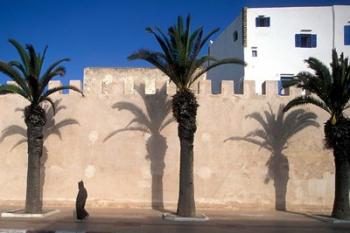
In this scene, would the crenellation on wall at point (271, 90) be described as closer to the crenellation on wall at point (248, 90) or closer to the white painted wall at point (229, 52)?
the crenellation on wall at point (248, 90)

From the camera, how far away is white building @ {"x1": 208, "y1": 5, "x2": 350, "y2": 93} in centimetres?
3612

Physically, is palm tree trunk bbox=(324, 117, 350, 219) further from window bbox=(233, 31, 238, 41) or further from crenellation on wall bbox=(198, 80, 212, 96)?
window bbox=(233, 31, 238, 41)

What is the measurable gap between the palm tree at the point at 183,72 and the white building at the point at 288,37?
17783 millimetres

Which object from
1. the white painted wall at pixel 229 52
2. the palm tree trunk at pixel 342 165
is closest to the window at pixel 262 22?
the white painted wall at pixel 229 52

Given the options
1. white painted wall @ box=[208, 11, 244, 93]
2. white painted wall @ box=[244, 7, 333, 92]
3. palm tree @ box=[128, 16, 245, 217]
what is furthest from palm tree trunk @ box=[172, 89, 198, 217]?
white painted wall @ box=[244, 7, 333, 92]

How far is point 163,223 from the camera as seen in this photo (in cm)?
1695

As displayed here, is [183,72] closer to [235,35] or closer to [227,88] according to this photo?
[227,88]

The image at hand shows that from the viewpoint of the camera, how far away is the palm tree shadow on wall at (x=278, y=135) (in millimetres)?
21406

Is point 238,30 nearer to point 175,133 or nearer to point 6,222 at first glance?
point 175,133

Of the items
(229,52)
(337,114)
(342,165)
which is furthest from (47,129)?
(229,52)

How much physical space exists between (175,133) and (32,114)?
6039mm

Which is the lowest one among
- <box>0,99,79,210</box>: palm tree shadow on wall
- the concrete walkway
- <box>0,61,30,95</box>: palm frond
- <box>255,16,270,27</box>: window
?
the concrete walkway

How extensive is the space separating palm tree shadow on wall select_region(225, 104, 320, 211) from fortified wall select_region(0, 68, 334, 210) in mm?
42

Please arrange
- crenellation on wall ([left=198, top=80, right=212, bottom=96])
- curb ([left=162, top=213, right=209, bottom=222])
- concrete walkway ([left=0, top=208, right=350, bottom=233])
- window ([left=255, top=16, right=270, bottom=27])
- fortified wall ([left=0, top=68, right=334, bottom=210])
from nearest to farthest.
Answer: concrete walkway ([left=0, top=208, right=350, bottom=233]), curb ([left=162, top=213, right=209, bottom=222]), fortified wall ([left=0, top=68, right=334, bottom=210]), crenellation on wall ([left=198, top=80, right=212, bottom=96]), window ([left=255, top=16, right=270, bottom=27])
